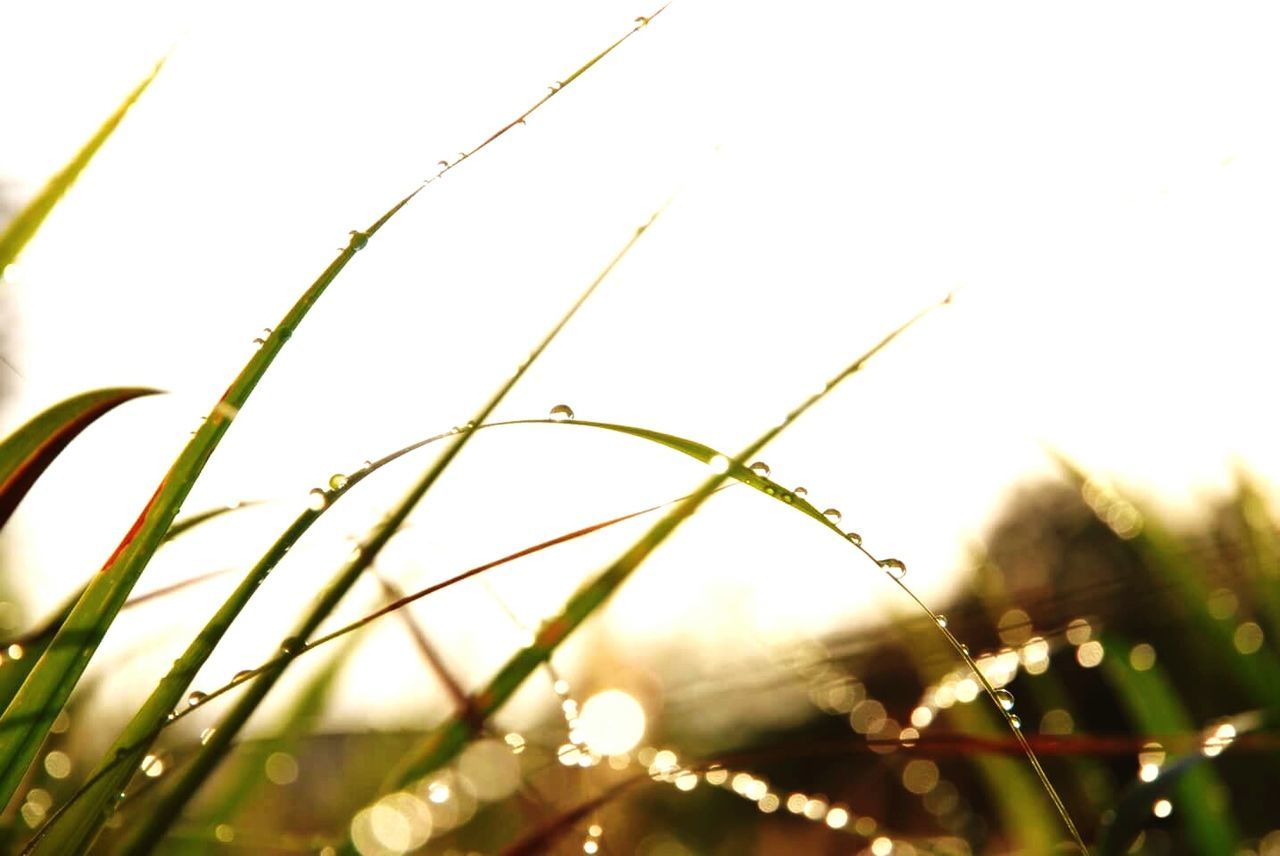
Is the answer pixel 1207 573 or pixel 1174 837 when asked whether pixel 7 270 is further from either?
pixel 1174 837

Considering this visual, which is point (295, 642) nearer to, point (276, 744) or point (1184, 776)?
point (276, 744)

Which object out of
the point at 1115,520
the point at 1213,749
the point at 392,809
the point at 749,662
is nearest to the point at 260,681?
the point at 392,809

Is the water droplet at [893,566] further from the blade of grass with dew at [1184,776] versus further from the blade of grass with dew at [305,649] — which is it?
the blade of grass with dew at [1184,776]

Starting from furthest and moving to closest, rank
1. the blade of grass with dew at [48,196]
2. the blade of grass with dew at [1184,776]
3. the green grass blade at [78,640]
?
the blade of grass with dew at [1184,776] < the blade of grass with dew at [48,196] < the green grass blade at [78,640]

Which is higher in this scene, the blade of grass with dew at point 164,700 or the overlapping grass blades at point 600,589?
the overlapping grass blades at point 600,589

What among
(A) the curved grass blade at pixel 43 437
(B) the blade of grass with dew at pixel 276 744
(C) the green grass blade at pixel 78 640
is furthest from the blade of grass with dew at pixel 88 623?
(B) the blade of grass with dew at pixel 276 744

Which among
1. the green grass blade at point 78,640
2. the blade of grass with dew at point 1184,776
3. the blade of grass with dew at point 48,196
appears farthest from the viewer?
the blade of grass with dew at point 1184,776
